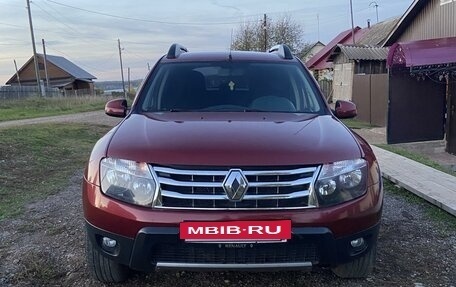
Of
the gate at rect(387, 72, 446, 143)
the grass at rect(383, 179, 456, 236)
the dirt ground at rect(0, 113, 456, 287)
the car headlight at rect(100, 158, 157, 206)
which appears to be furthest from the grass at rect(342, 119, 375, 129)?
the car headlight at rect(100, 158, 157, 206)

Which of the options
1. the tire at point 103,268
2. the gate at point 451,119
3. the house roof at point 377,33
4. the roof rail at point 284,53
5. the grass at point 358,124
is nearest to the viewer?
the tire at point 103,268

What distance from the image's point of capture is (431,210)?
5133 millimetres

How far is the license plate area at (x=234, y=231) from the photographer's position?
Answer: 2641 millimetres

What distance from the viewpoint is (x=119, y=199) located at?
2773 millimetres

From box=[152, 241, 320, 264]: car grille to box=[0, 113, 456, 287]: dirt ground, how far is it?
0.58 metres

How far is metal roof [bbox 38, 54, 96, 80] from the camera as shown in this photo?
220ft

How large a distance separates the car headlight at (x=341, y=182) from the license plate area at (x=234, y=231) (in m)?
0.28

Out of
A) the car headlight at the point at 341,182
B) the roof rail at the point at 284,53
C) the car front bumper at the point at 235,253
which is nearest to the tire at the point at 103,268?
the car front bumper at the point at 235,253

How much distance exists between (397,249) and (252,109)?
1721mm

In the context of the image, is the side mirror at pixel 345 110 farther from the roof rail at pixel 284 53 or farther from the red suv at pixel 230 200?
the red suv at pixel 230 200

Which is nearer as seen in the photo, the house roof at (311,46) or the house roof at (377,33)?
the house roof at (377,33)

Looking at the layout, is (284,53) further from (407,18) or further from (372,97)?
(407,18)

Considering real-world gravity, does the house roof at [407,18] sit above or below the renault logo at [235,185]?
above

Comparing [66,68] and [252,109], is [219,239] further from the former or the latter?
[66,68]
